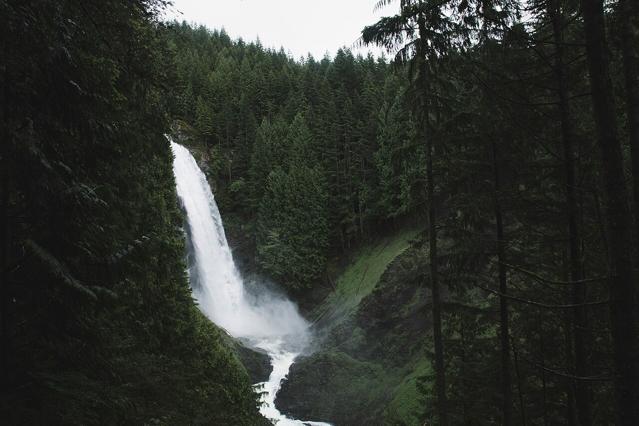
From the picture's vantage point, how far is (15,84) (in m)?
3.95

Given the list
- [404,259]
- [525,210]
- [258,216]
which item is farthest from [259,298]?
[525,210]

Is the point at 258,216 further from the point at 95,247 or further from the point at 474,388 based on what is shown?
the point at 95,247

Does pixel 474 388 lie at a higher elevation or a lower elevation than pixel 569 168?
lower

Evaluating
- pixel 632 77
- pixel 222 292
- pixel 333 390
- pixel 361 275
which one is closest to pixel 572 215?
pixel 632 77

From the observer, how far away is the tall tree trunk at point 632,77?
568 cm

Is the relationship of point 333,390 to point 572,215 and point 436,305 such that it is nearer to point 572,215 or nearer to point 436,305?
point 436,305

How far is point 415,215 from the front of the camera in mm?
13219

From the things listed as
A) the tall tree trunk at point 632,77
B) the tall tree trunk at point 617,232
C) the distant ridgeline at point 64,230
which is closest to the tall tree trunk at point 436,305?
the tall tree trunk at point 632,77

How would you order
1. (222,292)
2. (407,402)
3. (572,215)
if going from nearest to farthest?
1. (572,215)
2. (407,402)
3. (222,292)

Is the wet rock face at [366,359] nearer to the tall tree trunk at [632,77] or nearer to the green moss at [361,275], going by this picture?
the green moss at [361,275]

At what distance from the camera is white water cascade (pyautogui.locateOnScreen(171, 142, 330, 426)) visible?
34.2 metres

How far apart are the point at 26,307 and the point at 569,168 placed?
6.84 meters

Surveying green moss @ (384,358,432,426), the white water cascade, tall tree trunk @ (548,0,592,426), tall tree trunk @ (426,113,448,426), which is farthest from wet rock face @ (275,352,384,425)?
tall tree trunk @ (548,0,592,426)

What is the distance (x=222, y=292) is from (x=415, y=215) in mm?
26932
